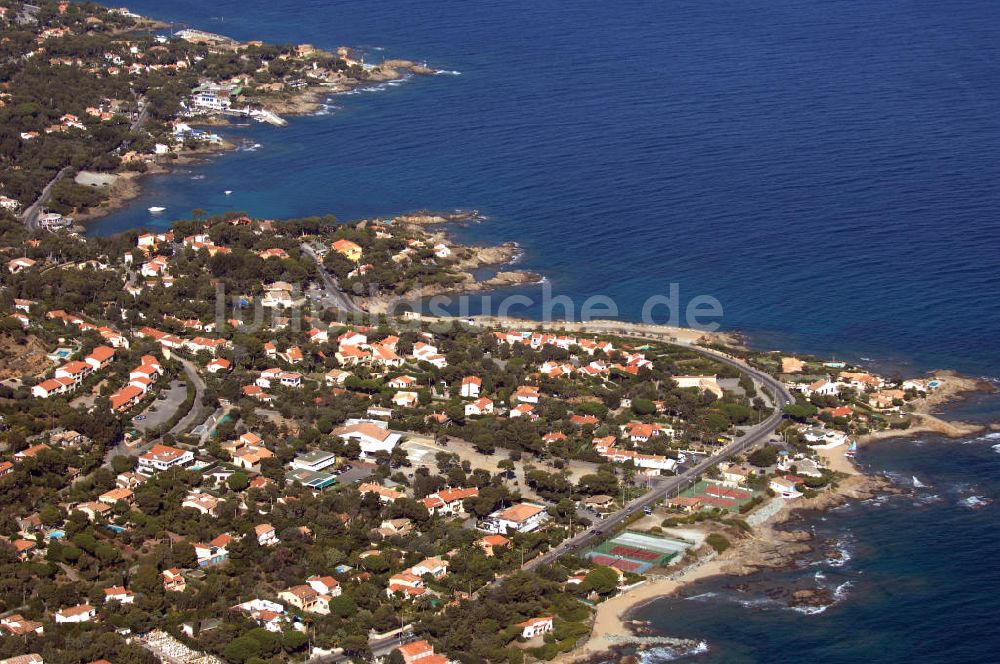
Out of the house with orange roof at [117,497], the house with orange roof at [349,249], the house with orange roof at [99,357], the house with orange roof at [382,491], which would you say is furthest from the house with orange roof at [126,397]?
the house with orange roof at [349,249]

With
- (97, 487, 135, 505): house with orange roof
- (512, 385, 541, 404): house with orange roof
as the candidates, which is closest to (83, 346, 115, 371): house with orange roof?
(97, 487, 135, 505): house with orange roof

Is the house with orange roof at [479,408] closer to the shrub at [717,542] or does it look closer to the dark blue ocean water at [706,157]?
the shrub at [717,542]

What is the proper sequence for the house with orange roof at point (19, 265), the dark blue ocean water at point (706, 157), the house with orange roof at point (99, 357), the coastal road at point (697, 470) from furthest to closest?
the dark blue ocean water at point (706, 157) < the house with orange roof at point (19, 265) < the house with orange roof at point (99, 357) < the coastal road at point (697, 470)

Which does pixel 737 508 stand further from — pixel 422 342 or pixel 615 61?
pixel 615 61

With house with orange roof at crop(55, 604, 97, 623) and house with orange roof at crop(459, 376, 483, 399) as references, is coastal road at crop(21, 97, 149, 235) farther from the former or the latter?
house with orange roof at crop(55, 604, 97, 623)

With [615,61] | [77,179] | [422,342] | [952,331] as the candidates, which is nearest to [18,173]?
[77,179]

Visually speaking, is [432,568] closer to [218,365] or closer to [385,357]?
[385,357]

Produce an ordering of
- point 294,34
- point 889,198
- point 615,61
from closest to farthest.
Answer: point 889,198 < point 615,61 < point 294,34

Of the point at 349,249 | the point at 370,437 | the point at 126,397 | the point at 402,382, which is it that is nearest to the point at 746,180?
the point at 349,249
